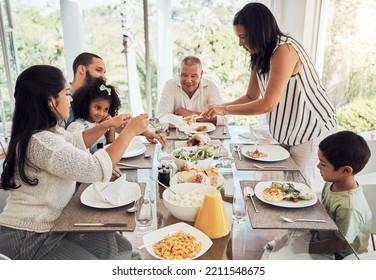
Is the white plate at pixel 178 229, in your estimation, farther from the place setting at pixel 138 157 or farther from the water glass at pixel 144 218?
the place setting at pixel 138 157

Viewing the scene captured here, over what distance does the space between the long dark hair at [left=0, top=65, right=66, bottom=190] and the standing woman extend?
32.3 inches

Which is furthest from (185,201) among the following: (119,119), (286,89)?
(286,89)

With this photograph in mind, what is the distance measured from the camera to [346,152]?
118cm

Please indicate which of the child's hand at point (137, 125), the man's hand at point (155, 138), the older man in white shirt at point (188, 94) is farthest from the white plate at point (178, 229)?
the older man in white shirt at point (188, 94)

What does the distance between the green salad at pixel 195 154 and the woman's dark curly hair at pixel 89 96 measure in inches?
19.3

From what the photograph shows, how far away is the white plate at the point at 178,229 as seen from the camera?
0.87 m

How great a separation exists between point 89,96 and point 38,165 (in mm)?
662

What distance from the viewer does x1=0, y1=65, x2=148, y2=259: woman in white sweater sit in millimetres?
1030

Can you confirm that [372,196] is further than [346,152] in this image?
Yes

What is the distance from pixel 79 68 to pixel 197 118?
67cm

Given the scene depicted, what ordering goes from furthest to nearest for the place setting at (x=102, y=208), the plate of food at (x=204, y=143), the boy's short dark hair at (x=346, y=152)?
the plate of food at (x=204, y=143), the boy's short dark hair at (x=346, y=152), the place setting at (x=102, y=208)

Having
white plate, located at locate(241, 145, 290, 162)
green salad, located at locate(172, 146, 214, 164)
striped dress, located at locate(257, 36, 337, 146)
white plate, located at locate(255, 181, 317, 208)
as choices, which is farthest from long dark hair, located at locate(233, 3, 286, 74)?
white plate, located at locate(255, 181, 317, 208)

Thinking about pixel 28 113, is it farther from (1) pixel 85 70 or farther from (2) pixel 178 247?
(1) pixel 85 70
